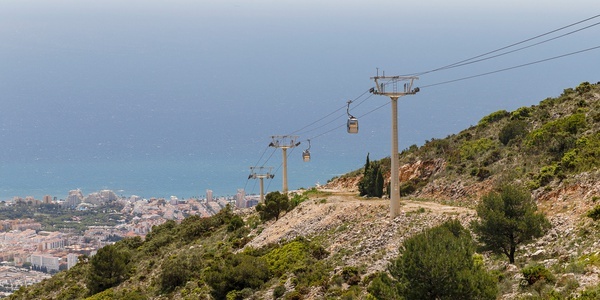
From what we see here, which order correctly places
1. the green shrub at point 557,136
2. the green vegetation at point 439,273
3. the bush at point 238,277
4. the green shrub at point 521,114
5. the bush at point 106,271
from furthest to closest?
the green shrub at point 521,114
the bush at point 106,271
the green shrub at point 557,136
the bush at point 238,277
the green vegetation at point 439,273

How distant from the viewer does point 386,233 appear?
3044cm

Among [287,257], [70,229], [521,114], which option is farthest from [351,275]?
[70,229]

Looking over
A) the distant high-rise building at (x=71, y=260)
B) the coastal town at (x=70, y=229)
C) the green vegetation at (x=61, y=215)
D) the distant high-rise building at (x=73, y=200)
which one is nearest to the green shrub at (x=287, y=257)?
the coastal town at (x=70, y=229)

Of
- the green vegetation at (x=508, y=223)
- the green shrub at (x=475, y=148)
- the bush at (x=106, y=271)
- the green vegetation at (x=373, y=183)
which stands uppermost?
the green shrub at (x=475, y=148)

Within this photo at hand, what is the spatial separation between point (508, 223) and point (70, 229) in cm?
14305

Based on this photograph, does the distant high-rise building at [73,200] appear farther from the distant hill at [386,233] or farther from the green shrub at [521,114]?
the green shrub at [521,114]

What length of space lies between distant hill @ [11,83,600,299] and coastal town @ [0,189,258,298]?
118 feet

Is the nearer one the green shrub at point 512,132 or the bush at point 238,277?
the bush at point 238,277

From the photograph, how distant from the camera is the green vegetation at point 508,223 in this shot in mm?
23375

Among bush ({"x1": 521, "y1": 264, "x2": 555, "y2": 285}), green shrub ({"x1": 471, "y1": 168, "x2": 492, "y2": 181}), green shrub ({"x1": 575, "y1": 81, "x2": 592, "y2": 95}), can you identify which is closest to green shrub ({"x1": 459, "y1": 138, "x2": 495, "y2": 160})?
green shrub ({"x1": 471, "y1": 168, "x2": 492, "y2": 181})

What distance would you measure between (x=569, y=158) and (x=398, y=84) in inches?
362

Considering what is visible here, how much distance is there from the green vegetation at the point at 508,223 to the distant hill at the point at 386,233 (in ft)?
1.74

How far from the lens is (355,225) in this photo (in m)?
33.6

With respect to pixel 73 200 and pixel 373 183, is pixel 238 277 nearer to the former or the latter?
pixel 373 183
